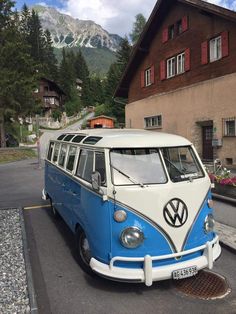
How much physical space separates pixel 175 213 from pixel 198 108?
15.5m

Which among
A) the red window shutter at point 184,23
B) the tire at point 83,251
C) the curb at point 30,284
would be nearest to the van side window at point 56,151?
the curb at point 30,284

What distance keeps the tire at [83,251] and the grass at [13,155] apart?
2052 centimetres

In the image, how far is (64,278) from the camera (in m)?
5.29

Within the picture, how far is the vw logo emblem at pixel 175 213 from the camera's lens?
183 inches

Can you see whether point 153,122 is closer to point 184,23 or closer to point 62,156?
point 184,23

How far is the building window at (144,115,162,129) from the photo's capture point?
78.3 ft

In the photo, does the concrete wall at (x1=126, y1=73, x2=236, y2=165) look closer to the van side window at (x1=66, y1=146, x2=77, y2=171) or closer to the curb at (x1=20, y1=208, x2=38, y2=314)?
the van side window at (x1=66, y1=146, x2=77, y2=171)

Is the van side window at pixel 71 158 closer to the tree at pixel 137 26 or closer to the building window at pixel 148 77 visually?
the building window at pixel 148 77

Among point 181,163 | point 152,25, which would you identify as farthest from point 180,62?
point 181,163

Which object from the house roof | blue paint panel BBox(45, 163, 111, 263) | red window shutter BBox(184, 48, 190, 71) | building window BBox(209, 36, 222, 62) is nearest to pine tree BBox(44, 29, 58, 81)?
the house roof

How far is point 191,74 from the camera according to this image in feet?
65.3

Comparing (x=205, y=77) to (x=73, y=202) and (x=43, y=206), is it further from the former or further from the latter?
(x=73, y=202)

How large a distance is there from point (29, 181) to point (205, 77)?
10.9 m

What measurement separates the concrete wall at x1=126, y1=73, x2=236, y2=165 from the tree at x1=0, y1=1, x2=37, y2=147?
1111 cm
